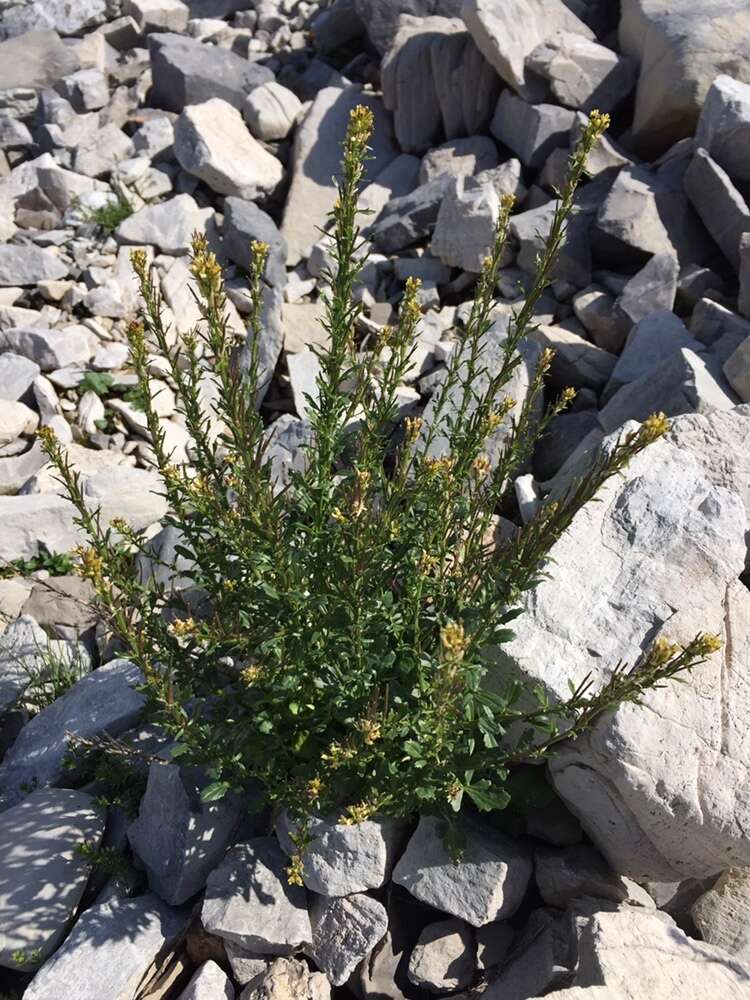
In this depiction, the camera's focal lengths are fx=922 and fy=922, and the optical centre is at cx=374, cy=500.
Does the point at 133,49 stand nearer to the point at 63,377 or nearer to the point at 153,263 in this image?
the point at 153,263

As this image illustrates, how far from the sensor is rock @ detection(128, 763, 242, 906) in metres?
3.97

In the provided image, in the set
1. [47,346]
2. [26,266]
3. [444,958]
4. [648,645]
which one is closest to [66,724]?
[444,958]

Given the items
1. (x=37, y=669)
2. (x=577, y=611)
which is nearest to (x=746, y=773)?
(x=577, y=611)

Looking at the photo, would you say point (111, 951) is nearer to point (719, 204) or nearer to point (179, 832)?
point (179, 832)

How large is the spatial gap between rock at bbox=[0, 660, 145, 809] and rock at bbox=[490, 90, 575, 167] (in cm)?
580

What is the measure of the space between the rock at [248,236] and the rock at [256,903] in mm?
5016

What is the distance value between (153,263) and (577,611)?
567 cm

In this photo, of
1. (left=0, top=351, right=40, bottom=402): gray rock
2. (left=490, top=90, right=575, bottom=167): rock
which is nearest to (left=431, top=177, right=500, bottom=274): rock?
(left=490, top=90, right=575, bottom=167): rock

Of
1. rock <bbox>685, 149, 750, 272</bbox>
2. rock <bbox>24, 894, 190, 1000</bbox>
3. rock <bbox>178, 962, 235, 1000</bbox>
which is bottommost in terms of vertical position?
rock <bbox>24, 894, 190, 1000</bbox>

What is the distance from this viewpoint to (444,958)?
376 centimetres

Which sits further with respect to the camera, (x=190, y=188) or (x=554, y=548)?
(x=190, y=188)

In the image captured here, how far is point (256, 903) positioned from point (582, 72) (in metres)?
7.42

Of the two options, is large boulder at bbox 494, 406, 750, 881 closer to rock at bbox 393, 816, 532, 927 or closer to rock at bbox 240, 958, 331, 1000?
rock at bbox 393, 816, 532, 927

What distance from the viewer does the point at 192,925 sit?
396 cm
